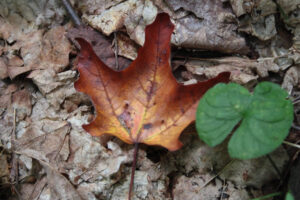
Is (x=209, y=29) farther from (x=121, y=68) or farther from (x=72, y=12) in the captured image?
(x=72, y=12)

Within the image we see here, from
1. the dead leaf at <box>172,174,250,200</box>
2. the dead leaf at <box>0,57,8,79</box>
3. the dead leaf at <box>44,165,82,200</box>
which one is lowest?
the dead leaf at <box>172,174,250,200</box>

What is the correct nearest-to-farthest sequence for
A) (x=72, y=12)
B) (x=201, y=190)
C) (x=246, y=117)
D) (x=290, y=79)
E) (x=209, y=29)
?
(x=246, y=117) < (x=201, y=190) < (x=290, y=79) < (x=209, y=29) < (x=72, y=12)

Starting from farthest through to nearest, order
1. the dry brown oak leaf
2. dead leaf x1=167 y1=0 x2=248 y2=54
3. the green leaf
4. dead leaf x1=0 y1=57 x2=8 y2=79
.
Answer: dead leaf x1=0 y1=57 x2=8 y2=79 → dead leaf x1=167 y1=0 x2=248 y2=54 → the dry brown oak leaf → the green leaf

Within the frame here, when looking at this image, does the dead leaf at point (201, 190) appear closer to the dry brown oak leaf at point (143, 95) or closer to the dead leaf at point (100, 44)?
the dry brown oak leaf at point (143, 95)

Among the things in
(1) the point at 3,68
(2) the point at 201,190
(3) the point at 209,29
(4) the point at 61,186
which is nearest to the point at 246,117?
(2) the point at 201,190

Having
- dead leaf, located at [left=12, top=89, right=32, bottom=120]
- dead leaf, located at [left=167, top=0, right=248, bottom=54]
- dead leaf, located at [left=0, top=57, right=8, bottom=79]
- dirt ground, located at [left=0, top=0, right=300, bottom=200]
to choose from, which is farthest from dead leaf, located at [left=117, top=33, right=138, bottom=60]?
dead leaf, located at [left=0, top=57, right=8, bottom=79]

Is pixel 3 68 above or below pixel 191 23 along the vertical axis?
above

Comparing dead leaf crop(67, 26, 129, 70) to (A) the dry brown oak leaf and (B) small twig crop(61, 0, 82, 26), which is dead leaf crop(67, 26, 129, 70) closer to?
(B) small twig crop(61, 0, 82, 26)
